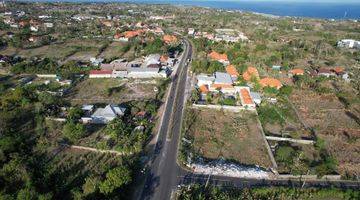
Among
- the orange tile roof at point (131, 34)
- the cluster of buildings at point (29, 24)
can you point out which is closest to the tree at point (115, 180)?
the orange tile roof at point (131, 34)

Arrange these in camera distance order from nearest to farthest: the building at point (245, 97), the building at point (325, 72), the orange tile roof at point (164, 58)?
the building at point (245, 97) → the building at point (325, 72) → the orange tile roof at point (164, 58)

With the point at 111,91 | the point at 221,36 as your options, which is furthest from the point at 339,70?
the point at 111,91

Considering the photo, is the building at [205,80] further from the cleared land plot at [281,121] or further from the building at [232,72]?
the cleared land plot at [281,121]

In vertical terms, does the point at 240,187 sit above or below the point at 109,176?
below

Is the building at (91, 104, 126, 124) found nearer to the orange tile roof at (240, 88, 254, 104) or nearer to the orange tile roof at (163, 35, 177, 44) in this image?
the orange tile roof at (240, 88, 254, 104)

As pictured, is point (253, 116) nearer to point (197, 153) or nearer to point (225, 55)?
point (197, 153)

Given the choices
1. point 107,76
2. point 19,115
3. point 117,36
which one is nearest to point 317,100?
point 107,76
